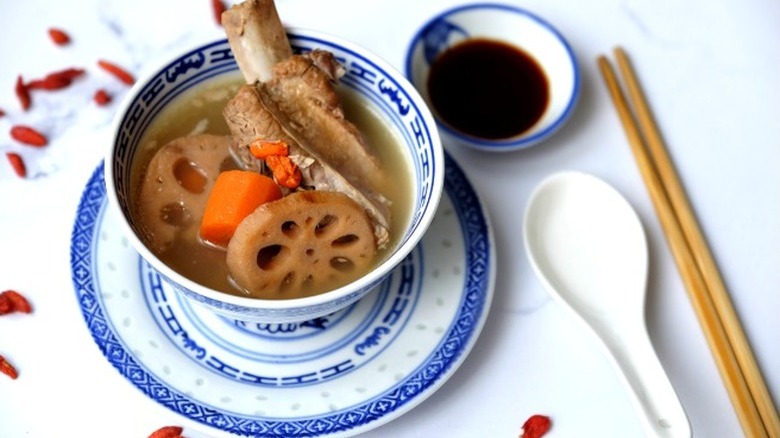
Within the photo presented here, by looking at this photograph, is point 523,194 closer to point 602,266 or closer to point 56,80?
point 602,266

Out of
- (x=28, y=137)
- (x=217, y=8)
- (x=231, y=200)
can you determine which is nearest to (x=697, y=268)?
(x=231, y=200)

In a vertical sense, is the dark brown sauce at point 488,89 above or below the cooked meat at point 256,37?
above

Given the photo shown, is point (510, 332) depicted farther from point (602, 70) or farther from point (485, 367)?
point (602, 70)

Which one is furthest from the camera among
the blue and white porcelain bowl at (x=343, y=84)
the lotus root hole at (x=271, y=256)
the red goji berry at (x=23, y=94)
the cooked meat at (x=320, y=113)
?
the red goji berry at (x=23, y=94)

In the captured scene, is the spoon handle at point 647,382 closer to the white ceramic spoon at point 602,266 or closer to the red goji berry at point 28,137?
the white ceramic spoon at point 602,266

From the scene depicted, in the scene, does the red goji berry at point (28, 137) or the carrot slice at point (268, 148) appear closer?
the carrot slice at point (268, 148)

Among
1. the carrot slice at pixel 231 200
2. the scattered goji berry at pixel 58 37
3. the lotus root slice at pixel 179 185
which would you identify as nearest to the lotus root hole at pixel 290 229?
the carrot slice at pixel 231 200

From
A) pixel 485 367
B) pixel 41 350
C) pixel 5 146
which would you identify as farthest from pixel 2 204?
pixel 485 367
